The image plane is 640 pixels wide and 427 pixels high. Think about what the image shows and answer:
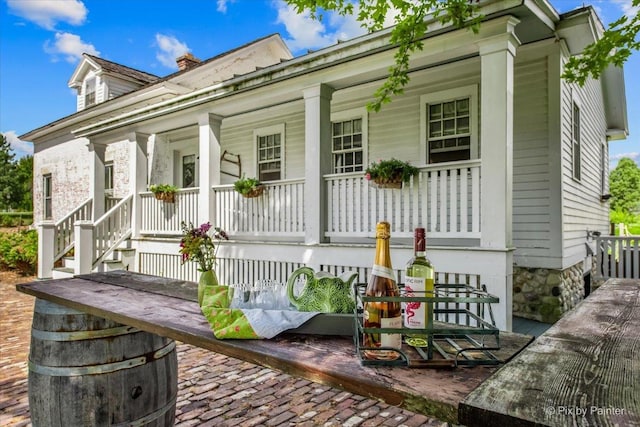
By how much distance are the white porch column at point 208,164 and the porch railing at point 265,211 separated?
0.13 metres

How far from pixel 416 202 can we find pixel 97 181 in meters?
7.87

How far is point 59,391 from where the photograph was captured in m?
2.03

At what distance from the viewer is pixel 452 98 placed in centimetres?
658

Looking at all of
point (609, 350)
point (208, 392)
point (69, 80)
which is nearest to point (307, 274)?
point (609, 350)

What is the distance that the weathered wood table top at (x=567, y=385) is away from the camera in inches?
24.8

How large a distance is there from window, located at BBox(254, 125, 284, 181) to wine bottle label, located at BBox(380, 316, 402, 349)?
7927 mm

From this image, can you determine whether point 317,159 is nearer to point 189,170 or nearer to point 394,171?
point 394,171

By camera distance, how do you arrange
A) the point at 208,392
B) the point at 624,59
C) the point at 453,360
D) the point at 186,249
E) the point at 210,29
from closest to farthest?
1. the point at 453,360
2. the point at 186,249
3. the point at 208,392
4. the point at 624,59
5. the point at 210,29

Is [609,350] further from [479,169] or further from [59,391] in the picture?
[479,169]

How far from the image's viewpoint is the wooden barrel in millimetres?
2023

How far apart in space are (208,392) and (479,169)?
361 cm

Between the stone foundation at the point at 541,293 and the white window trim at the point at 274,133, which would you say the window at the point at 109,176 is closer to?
the white window trim at the point at 274,133

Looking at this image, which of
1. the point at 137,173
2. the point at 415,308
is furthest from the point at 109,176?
the point at 415,308

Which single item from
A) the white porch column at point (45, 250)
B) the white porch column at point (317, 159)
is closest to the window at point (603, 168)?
the white porch column at point (317, 159)
